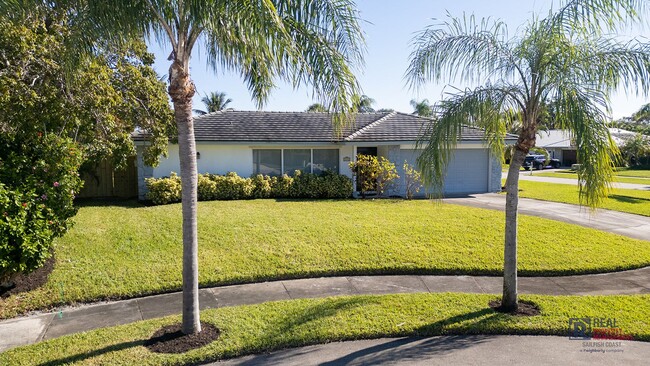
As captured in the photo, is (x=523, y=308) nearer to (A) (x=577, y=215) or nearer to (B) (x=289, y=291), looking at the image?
(B) (x=289, y=291)

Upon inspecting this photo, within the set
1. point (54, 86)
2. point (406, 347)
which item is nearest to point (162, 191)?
point (54, 86)

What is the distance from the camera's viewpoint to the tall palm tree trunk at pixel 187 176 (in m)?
5.68

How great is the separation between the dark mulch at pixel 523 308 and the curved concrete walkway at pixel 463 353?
70 cm

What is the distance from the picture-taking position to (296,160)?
61.9ft

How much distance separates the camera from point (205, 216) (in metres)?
12.6

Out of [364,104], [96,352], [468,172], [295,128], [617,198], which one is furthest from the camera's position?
[364,104]

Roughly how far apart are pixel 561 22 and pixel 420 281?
5.12 m

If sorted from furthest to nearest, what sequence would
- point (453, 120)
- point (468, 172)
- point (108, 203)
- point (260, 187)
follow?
point (468, 172) < point (260, 187) < point (108, 203) < point (453, 120)

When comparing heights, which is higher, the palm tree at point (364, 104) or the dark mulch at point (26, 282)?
the palm tree at point (364, 104)

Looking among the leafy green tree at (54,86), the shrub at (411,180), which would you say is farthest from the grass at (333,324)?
the shrub at (411,180)

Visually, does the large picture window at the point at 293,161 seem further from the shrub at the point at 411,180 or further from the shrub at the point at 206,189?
the shrub at the point at 411,180

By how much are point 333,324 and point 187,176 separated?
2944 mm

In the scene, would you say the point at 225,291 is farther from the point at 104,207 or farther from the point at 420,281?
the point at 104,207

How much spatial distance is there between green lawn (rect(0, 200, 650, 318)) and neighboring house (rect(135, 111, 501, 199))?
15.3 ft
